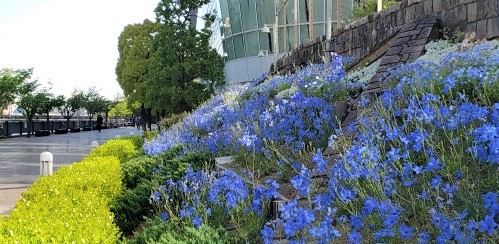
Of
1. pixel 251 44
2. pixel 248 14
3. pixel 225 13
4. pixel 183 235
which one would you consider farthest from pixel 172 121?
pixel 183 235

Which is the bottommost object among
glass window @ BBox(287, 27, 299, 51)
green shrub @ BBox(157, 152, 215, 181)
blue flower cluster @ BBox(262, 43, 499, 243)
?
green shrub @ BBox(157, 152, 215, 181)

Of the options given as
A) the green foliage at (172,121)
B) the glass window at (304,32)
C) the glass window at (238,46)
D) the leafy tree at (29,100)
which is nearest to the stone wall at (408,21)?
the green foliage at (172,121)

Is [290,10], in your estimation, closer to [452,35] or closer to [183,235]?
[452,35]

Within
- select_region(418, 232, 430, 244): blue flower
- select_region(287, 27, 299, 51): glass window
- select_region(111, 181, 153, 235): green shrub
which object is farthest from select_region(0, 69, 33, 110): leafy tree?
select_region(418, 232, 430, 244): blue flower

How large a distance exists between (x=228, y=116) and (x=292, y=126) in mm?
2799

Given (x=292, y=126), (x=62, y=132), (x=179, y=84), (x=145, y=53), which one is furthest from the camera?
(x=62, y=132)

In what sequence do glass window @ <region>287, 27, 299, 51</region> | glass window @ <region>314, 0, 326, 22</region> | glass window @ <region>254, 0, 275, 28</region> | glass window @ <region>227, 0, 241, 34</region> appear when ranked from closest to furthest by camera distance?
glass window @ <region>287, 27, 299, 51</region> < glass window @ <region>314, 0, 326, 22</region> < glass window @ <region>254, 0, 275, 28</region> < glass window @ <region>227, 0, 241, 34</region>

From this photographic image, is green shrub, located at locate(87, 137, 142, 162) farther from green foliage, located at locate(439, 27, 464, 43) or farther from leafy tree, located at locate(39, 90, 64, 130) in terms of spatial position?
leafy tree, located at locate(39, 90, 64, 130)

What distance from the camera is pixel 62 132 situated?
4681cm

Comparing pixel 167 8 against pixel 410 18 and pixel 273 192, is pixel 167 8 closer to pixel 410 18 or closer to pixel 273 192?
pixel 410 18

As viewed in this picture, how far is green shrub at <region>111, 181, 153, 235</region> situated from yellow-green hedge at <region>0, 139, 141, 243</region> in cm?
16

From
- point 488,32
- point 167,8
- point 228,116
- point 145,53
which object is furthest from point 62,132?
point 488,32

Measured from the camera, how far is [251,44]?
31172 mm

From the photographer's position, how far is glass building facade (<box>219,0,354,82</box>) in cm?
2877
